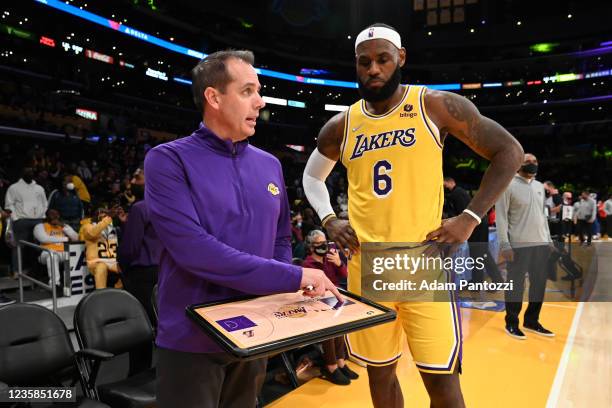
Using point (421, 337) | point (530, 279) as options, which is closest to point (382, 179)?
point (421, 337)

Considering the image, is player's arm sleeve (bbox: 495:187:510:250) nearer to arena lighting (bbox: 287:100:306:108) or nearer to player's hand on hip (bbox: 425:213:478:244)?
player's hand on hip (bbox: 425:213:478:244)

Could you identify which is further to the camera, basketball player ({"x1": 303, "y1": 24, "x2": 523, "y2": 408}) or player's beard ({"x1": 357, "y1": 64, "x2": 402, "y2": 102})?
player's beard ({"x1": 357, "y1": 64, "x2": 402, "y2": 102})

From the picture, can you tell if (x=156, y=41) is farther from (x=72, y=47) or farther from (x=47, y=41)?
(x=47, y=41)

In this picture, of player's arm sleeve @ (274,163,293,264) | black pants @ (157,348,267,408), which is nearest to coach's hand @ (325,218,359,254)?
player's arm sleeve @ (274,163,293,264)

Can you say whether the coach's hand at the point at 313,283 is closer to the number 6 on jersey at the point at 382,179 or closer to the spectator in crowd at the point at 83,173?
the number 6 on jersey at the point at 382,179

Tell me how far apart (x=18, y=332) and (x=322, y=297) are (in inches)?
80.4

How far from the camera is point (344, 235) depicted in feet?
6.46

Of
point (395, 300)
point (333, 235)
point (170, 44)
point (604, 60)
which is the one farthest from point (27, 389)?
point (604, 60)

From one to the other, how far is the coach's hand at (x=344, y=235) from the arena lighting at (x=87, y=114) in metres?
18.5

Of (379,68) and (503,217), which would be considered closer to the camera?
(379,68)

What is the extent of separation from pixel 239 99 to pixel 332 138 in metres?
0.83

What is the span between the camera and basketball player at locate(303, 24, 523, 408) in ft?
5.83

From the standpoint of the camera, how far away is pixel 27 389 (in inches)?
90.1

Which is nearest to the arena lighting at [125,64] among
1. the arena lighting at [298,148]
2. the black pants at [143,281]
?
the arena lighting at [298,148]
